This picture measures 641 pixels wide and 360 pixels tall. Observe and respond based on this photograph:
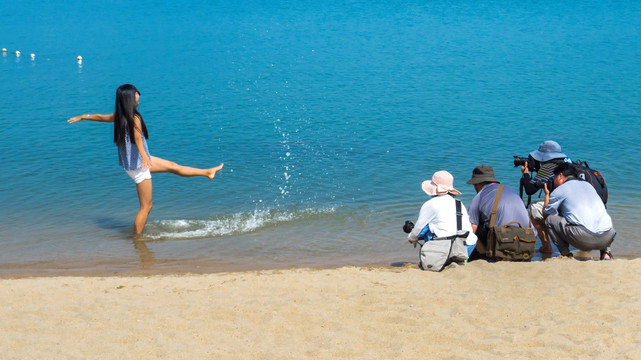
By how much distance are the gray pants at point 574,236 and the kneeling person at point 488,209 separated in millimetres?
535

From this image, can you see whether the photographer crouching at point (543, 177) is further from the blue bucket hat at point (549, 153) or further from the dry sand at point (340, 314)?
the dry sand at point (340, 314)

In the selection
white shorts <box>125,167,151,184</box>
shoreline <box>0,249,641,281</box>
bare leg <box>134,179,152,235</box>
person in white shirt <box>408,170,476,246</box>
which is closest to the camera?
person in white shirt <box>408,170,476,246</box>

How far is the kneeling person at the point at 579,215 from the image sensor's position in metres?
7.22

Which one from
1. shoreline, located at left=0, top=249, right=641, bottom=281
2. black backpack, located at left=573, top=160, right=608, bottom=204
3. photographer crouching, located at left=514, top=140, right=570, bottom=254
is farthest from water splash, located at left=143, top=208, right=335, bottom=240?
black backpack, located at left=573, top=160, right=608, bottom=204

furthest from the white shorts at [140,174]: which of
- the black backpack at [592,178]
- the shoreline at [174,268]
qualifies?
the black backpack at [592,178]

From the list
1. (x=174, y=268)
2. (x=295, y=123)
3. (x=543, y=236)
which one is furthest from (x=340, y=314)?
(x=295, y=123)

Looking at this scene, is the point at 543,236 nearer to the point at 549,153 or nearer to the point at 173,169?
the point at 549,153

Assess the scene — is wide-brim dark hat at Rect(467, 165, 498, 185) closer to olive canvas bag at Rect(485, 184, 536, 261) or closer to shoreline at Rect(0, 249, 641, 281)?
olive canvas bag at Rect(485, 184, 536, 261)

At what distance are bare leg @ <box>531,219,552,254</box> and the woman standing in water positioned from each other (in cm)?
382

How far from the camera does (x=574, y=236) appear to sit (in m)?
7.29

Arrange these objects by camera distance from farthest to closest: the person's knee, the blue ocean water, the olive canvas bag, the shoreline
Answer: the blue ocean water
the person's knee
the shoreline
the olive canvas bag

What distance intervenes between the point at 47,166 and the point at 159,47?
14.3m

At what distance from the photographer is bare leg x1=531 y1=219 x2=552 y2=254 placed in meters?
7.94

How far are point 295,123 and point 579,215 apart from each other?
8.96 meters
